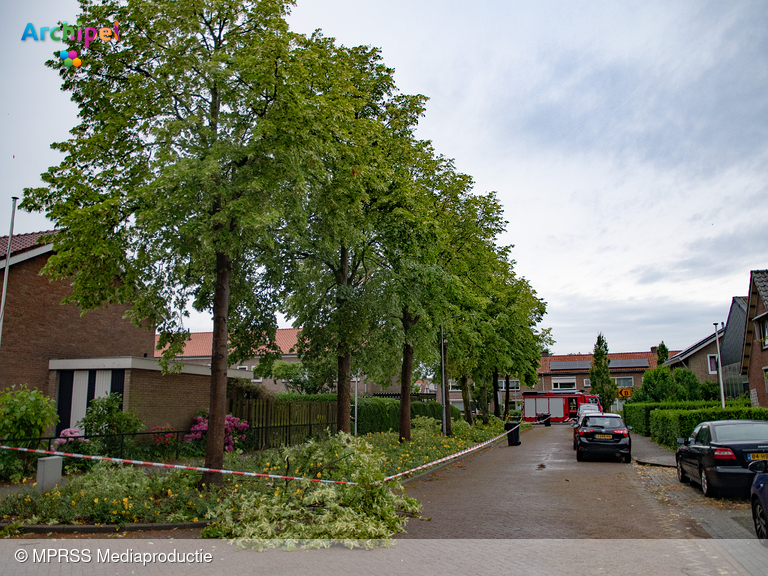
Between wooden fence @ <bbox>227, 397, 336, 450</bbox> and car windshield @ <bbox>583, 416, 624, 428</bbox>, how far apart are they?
28.4 ft

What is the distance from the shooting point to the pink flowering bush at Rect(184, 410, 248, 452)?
18.2 metres

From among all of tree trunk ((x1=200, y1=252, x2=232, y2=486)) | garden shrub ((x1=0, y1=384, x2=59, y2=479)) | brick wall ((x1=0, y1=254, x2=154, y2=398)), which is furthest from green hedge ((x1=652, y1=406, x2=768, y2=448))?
brick wall ((x1=0, y1=254, x2=154, y2=398))

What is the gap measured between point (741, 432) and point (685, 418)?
969 cm

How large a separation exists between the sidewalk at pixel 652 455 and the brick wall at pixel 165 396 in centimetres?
1449

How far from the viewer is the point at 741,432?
1064 cm

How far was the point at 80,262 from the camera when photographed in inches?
408

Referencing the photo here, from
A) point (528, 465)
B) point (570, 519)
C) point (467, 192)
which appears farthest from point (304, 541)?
point (467, 192)

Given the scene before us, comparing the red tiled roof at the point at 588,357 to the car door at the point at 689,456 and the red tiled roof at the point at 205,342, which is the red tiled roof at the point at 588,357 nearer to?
the red tiled roof at the point at 205,342

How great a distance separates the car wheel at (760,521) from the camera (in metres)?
7.10

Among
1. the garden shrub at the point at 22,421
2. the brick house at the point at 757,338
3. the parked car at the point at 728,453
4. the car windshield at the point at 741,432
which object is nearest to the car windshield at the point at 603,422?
the parked car at the point at 728,453

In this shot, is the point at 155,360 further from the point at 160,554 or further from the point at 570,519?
the point at 570,519

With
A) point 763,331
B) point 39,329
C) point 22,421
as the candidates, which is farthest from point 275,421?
point 763,331

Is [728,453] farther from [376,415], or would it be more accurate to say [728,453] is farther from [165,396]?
[376,415]

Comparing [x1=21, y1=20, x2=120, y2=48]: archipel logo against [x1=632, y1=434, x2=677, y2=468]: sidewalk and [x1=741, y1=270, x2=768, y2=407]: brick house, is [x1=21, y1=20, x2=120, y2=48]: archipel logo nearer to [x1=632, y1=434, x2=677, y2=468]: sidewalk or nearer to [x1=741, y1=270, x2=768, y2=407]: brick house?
[x1=632, y1=434, x2=677, y2=468]: sidewalk
